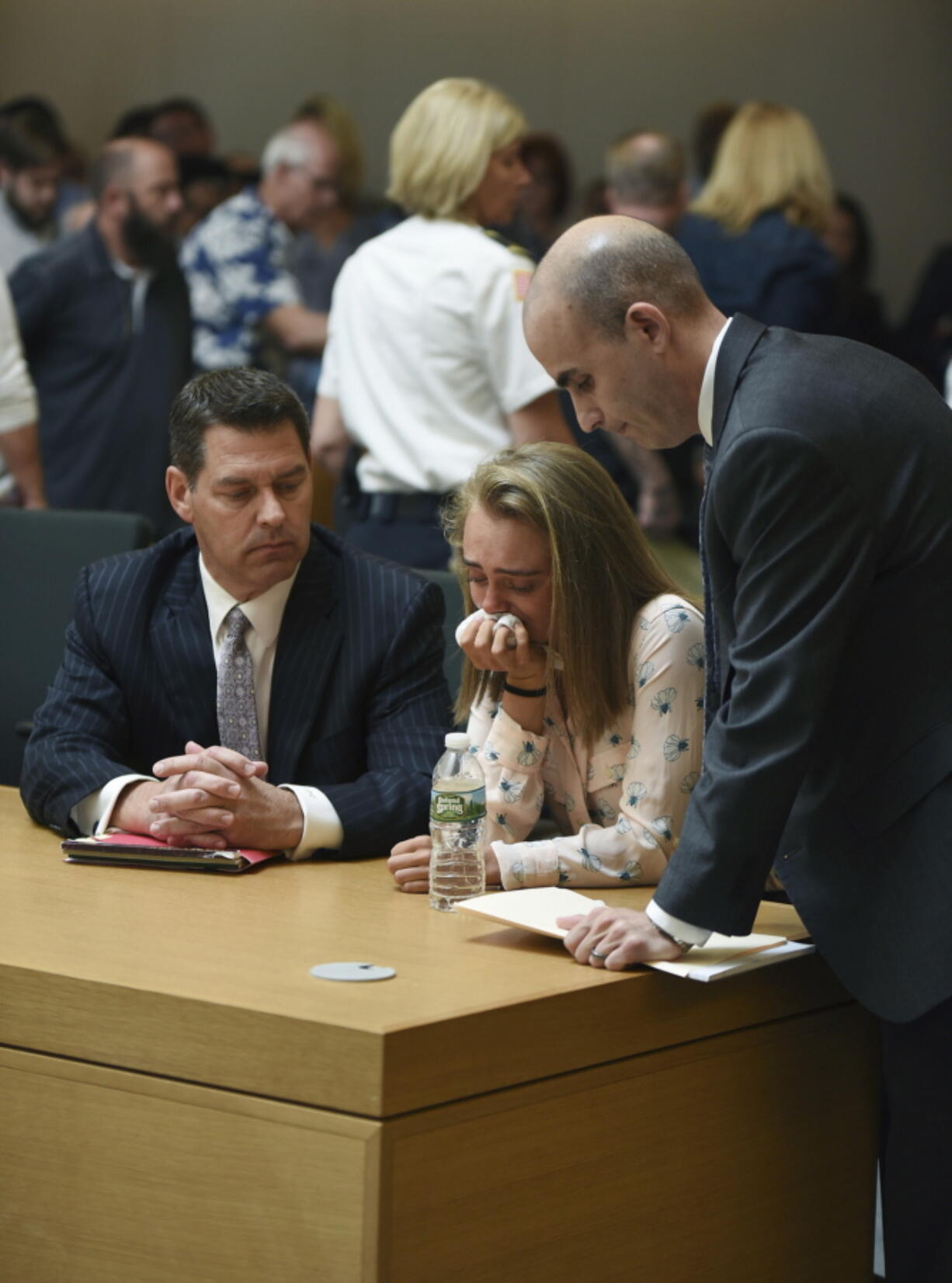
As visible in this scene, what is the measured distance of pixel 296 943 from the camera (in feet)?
6.22

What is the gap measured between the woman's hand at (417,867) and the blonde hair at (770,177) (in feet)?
8.47

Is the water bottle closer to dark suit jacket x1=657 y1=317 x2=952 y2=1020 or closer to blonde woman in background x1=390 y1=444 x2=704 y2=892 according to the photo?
blonde woman in background x1=390 y1=444 x2=704 y2=892

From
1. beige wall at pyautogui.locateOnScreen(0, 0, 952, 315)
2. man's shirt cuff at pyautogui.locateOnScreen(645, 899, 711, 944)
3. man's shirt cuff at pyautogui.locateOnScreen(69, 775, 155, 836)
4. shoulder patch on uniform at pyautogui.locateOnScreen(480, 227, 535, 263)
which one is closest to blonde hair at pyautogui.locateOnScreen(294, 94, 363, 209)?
beige wall at pyautogui.locateOnScreen(0, 0, 952, 315)

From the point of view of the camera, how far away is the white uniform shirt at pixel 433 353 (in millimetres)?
3273

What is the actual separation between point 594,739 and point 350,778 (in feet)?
1.55

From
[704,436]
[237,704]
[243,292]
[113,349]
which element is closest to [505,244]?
[237,704]

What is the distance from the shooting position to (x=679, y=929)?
1.81 meters

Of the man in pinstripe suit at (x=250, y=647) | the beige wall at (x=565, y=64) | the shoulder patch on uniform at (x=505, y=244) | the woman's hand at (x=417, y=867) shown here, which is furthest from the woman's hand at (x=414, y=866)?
the beige wall at (x=565, y=64)

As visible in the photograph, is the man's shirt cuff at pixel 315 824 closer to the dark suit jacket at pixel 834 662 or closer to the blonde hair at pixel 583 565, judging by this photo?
the blonde hair at pixel 583 565

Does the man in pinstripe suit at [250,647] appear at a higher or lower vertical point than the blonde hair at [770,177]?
lower

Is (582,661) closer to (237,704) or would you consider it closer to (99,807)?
(237,704)

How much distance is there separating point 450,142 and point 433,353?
0.39 m

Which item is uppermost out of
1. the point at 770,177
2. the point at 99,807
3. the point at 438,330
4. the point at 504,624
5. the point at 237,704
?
the point at 770,177

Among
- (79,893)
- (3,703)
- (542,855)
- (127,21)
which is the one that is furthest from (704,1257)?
(127,21)
